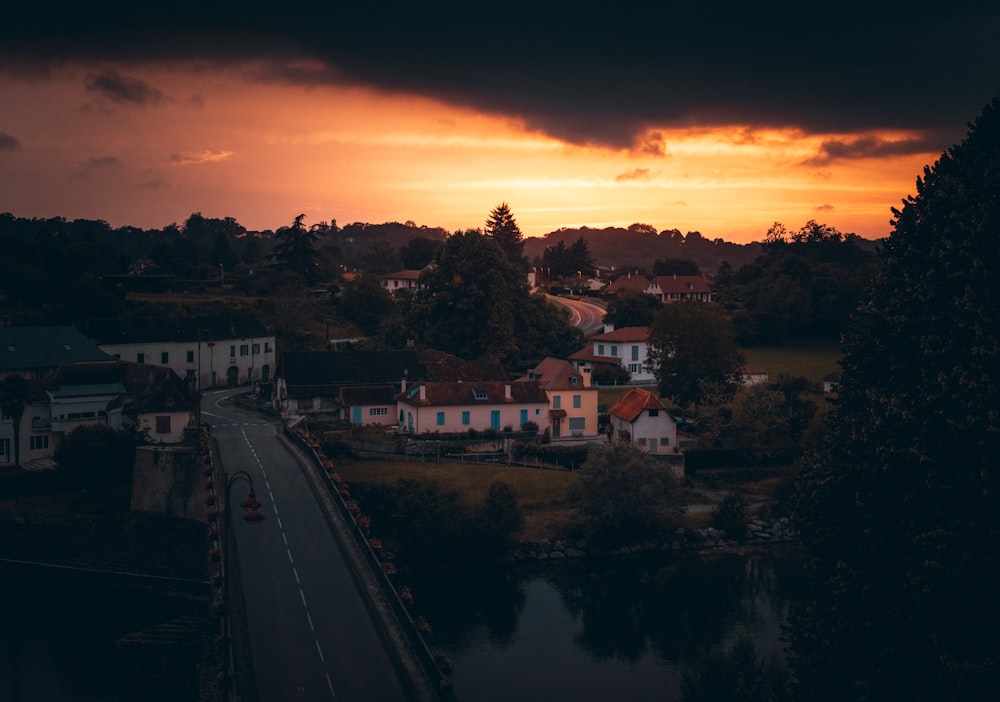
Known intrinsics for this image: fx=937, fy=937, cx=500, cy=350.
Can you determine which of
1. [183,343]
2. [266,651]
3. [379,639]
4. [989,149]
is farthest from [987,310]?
[183,343]

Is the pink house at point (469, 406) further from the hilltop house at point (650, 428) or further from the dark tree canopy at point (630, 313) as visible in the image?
the dark tree canopy at point (630, 313)

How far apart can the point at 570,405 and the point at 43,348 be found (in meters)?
35.3

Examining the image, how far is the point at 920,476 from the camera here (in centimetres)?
2266

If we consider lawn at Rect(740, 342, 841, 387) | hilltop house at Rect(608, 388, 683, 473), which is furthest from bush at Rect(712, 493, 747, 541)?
lawn at Rect(740, 342, 841, 387)

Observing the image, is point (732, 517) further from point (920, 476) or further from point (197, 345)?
point (197, 345)

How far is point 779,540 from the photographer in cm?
5353

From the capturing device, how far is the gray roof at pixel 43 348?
2360 inches

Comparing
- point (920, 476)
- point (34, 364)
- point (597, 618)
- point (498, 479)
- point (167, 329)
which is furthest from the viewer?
point (167, 329)

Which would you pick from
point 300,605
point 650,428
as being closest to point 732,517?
point 650,428

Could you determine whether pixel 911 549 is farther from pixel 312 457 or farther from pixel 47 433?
pixel 47 433

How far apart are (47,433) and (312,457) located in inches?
732

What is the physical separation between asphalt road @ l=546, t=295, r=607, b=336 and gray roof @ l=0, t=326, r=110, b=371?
5008 centimetres

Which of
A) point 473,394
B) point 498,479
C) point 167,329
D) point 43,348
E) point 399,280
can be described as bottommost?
point 498,479

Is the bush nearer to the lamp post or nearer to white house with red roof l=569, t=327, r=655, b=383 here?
the lamp post
